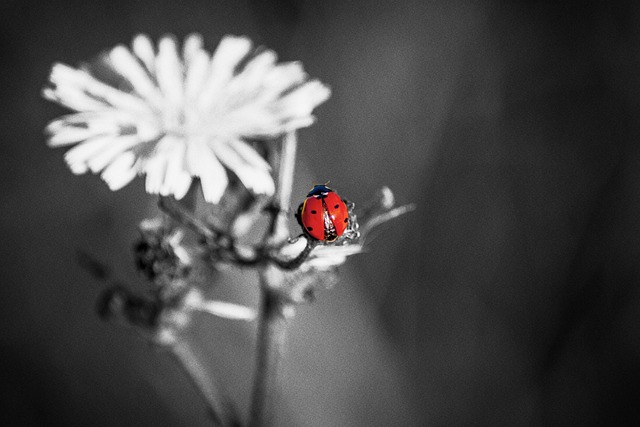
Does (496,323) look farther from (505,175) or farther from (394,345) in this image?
(505,175)

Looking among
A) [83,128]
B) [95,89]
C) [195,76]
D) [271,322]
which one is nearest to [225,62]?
[195,76]

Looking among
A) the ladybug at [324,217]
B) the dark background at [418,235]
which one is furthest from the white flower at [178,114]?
the dark background at [418,235]

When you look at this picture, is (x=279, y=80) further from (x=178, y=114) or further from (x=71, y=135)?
(x=71, y=135)

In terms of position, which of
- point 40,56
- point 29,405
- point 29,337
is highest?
point 40,56

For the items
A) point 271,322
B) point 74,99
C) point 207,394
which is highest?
point 74,99

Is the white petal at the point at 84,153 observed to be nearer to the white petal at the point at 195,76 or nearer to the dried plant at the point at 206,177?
the dried plant at the point at 206,177

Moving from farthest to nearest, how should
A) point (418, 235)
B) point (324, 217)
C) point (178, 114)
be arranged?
point (418, 235) → point (178, 114) → point (324, 217)

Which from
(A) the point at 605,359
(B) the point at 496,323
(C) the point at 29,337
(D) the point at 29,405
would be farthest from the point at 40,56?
(A) the point at 605,359
